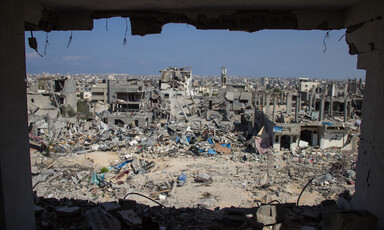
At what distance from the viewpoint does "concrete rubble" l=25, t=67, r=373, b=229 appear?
3758 mm

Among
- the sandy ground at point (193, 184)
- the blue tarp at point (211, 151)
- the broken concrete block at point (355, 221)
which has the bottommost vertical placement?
the sandy ground at point (193, 184)

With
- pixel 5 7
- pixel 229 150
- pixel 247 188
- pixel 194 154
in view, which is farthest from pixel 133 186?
pixel 5 7

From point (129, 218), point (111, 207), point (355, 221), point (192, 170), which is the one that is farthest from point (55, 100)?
point (355, 221)

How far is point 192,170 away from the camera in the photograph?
15.5 meters

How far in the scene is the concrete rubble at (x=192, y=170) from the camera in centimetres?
376

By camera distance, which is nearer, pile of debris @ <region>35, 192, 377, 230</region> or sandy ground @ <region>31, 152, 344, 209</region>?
pile of debris @ <region>35, 192, 377, 230</region>

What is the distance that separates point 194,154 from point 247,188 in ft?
21.7

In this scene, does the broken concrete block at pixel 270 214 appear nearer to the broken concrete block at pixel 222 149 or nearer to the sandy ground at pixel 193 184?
the sandy ground at pixel 193 184

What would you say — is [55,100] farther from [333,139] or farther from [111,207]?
[111,207]

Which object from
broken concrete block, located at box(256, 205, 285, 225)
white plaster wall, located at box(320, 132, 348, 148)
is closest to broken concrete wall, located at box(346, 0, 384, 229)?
broken concrete block, located at box(256, 205, 285, 225)

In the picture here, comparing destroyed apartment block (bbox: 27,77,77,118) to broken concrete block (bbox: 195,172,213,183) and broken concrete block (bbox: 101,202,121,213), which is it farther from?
broken concrete block (bbox: 101,202,121,213)

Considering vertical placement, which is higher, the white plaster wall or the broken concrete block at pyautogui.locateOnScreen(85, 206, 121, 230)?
the broken concrete block at pyautogui.locateOnScreen(85, 206, 121, 230)

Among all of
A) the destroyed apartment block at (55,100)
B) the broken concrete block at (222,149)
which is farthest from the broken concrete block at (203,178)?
the destroyed apartment block at (55,100)

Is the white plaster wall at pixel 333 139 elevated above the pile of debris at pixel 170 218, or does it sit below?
below
